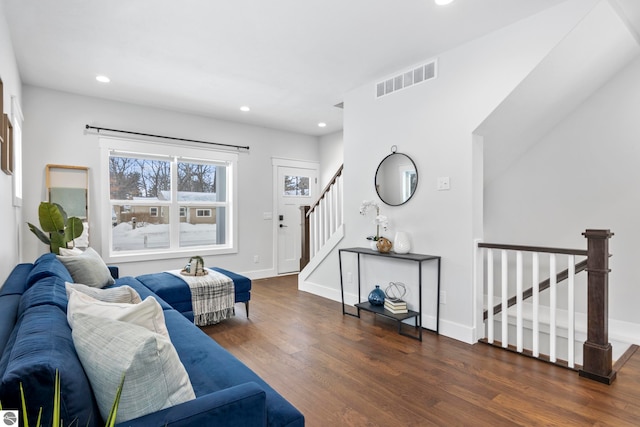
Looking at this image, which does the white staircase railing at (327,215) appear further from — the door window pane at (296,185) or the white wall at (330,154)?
the white wall at (330,154)

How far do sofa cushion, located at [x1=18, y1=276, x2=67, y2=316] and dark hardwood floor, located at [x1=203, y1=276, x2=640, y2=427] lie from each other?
4.46 feet

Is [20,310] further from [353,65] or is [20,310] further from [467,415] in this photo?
[353,65]

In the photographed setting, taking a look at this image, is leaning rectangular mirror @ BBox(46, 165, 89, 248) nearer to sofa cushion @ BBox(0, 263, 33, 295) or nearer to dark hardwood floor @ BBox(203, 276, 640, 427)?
sofa cushion @ BBox(0, 263, 33, 295)

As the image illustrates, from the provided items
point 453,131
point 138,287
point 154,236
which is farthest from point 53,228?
point 453,131

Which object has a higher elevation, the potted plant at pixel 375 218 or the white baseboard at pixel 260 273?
the potted plant at pixel 375 218

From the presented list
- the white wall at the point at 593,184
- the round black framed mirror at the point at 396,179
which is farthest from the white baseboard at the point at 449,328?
the white wall at the point at 593,184

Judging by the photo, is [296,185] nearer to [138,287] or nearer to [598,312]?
[138,287]

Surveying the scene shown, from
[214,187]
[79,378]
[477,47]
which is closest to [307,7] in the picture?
[477,47]

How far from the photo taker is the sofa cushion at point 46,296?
56.9 inches

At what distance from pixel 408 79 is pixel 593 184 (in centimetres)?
218

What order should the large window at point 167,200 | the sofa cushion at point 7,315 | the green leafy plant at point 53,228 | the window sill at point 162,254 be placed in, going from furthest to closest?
the large window at point 167,200
the window sill at point 162,254
the green leafy plant at point 53,228
the sofa cushion at point 7,315

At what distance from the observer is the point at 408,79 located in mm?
3623

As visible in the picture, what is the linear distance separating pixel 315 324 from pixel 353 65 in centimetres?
266

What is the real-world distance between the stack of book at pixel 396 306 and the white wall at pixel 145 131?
305 cm
